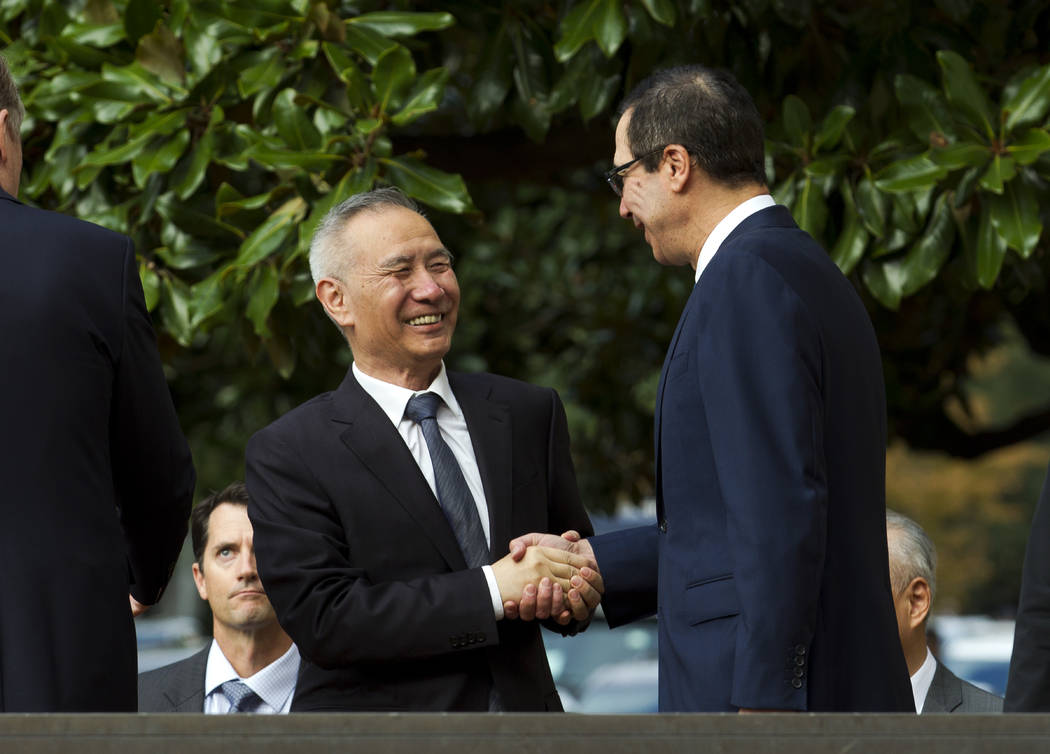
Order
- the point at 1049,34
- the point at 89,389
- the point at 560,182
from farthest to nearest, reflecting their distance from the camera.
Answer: the point at 560,182 < the point at 1049,34 < the point at 89,389

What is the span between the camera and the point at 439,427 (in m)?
3.90

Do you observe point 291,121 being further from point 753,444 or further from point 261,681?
point 753,444

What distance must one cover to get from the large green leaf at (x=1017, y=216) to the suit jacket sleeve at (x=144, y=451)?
2.81 m

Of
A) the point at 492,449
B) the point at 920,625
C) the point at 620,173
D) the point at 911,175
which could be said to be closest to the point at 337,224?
the point at 492,449

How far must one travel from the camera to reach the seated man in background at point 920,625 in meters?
4.71

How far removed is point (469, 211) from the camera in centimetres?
527

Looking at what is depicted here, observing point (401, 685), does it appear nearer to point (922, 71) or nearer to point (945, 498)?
point (922, 71)

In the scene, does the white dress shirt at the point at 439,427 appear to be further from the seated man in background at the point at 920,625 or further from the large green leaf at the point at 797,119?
the large green leaf at the point at 797,119

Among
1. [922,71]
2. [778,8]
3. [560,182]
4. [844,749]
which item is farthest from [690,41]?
[844,749]

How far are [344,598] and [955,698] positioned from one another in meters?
2.03

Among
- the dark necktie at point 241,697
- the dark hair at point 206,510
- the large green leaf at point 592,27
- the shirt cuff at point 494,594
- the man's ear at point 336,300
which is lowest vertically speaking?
the dark necktie at point 241,697

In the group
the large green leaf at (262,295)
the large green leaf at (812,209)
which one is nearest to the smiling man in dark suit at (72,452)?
the large green leaf at (262,295)

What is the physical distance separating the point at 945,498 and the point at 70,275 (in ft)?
134

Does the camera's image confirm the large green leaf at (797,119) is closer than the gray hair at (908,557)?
No
